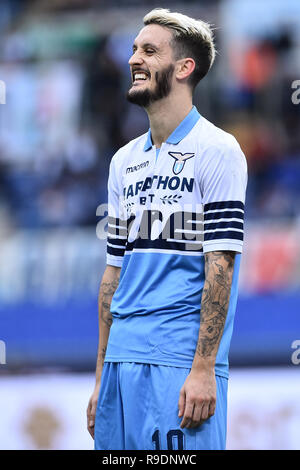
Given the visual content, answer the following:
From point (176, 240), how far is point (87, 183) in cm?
695

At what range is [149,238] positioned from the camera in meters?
3.26

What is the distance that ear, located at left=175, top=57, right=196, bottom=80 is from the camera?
3.36m

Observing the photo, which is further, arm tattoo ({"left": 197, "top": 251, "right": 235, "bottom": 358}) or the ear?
the ear

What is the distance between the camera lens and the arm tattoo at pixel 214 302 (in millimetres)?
3088

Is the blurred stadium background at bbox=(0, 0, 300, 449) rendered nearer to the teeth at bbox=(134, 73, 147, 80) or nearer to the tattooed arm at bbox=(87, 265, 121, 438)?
the tattooed arm at bbox=(87, 265, 121, 438)

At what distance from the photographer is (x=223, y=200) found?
314 centimetres

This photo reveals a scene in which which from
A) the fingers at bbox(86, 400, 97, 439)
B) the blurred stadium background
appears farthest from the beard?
the blurred stadium background

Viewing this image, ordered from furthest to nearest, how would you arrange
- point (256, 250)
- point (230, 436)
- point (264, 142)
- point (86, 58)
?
point (86, 58), point (264, 142), point (256, 250), point (230, 436)

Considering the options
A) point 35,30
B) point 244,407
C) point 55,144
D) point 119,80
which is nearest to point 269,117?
point 119,80

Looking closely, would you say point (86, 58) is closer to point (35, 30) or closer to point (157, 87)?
point (35, 30)

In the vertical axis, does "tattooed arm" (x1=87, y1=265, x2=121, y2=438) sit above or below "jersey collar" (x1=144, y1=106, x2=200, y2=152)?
below

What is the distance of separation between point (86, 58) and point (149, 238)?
8.24 m

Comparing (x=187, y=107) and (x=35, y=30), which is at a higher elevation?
(x=35, y=30)

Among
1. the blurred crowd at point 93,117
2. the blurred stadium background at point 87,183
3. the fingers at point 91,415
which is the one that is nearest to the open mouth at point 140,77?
the fingers at point 91,415
